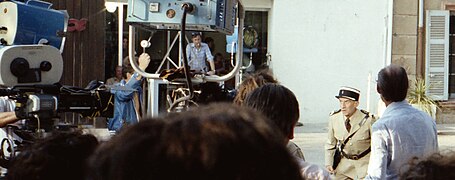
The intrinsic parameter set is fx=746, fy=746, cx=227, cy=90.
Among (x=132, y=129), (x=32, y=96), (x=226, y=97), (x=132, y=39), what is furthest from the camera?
(x=132, y=39)

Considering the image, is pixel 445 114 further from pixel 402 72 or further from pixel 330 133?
pixel 402 72

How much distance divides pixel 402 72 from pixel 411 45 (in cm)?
1132

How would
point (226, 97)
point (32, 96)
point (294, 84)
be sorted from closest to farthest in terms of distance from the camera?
point (32, 96), point (226, 97), point (294, 84)

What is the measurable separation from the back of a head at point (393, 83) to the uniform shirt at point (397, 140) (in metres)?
0.09

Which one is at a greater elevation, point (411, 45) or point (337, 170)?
point (411, 45)

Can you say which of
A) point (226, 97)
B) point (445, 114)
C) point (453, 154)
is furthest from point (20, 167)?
point (445, 114)

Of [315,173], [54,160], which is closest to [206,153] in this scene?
[54,160]

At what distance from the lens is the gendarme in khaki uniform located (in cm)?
582

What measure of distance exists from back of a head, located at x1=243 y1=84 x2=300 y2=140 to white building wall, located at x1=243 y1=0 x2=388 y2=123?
1194cm

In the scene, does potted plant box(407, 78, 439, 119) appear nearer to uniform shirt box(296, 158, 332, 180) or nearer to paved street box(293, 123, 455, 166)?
paved street box(293, 123, 455, 166)

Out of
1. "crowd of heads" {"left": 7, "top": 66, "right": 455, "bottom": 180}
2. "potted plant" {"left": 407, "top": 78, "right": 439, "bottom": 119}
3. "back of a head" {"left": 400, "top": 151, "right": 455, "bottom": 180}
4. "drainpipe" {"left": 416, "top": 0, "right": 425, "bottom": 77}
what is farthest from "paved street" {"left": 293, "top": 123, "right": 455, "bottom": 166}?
"crowd of heads" {"left": 7, "top": 66, "right": 455, "bottom": 180}

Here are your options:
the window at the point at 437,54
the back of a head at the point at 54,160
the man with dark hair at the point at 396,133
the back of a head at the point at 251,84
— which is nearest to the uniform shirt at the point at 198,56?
the back of a head at the point at 251,84

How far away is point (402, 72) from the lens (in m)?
4.44

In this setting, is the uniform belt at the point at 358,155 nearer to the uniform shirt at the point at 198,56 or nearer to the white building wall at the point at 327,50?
the uniform shirt at the point at 198,56
